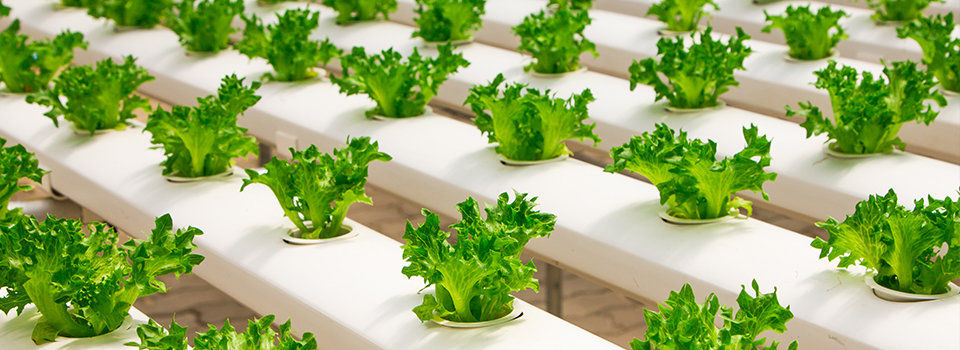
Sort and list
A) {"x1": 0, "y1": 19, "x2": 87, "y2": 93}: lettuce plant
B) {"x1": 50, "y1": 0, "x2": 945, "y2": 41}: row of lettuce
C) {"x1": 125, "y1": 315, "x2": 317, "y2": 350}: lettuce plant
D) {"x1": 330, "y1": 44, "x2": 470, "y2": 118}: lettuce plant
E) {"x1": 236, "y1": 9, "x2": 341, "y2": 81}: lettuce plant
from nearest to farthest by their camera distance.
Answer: {"x1": 125, "y1": 315, "x2": 317, "y2": 350}: lettuce plant < {"x1": 330, "y1": 44, "x2": 470, "y2": 118}: lettuce plant < {"x1": 236, "y1": 9, "x2": 341, "y2": 81}: lettuce plant < {"x1": 50, "y1": 0, "x2": 945, "y2": 41}: row of lettuce < {"x1": 0, "y1": 19, "x2": 87, "y2": 93}: lettuce plant

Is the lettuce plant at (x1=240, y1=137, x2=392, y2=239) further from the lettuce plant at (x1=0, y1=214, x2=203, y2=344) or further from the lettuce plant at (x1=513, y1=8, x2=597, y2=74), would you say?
the lettuce plant at (x1=513, y1=8, x2=597, y2=74)

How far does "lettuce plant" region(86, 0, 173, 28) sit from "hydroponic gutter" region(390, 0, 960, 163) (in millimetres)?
1226

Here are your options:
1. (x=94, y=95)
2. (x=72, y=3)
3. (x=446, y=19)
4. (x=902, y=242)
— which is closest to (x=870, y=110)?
(x=902, y=242)

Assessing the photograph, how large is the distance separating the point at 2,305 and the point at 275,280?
2.25 ft

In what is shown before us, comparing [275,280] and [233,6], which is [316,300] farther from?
[233,6]

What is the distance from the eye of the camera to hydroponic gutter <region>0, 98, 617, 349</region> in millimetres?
2568

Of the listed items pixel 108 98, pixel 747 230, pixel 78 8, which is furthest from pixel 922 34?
pixel 78 8

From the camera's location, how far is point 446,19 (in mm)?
5070

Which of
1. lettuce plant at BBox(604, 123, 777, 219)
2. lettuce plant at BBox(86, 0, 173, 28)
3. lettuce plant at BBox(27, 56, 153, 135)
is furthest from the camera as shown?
lettuce plant at BBox(86, 0, 173, 28)

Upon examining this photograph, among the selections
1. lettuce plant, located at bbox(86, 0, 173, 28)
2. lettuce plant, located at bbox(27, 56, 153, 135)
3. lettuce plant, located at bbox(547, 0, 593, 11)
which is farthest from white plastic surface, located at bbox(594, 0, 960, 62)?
lettuce plant, located at bbox(27, 56, 153, 135)

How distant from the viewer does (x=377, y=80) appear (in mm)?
4094

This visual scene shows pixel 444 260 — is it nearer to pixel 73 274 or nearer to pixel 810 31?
pixel 73 274

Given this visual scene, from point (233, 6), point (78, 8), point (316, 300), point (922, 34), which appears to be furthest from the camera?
point (78, 8)

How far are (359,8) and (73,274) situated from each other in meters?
3.31
